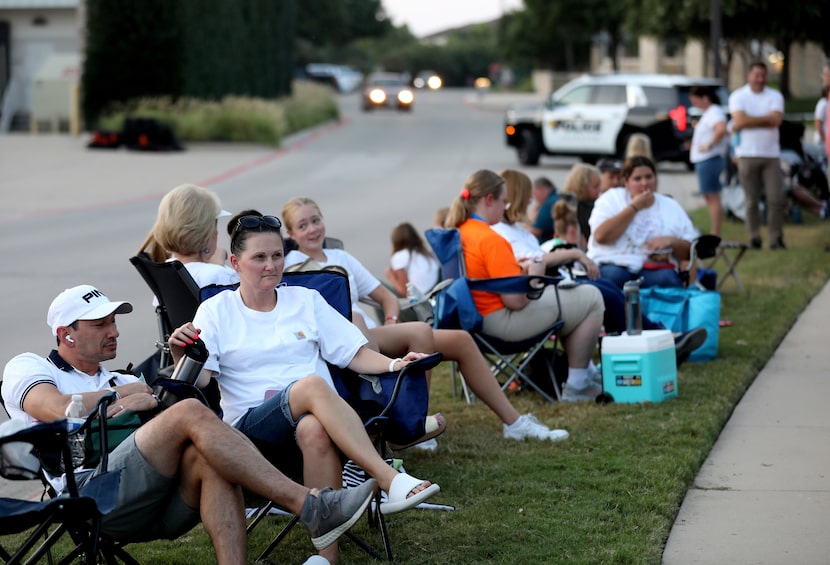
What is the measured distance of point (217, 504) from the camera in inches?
168

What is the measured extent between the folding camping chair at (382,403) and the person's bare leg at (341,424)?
0.17 m

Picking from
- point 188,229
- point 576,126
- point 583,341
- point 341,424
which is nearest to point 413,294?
point 583,341

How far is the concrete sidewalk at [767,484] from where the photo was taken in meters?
4.89

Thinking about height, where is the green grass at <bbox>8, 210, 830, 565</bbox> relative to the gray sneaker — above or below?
below

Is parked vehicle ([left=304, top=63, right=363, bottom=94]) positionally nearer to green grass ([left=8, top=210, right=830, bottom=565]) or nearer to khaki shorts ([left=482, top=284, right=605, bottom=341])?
green grass ([left=8, top=210, right=830, bottom=565])

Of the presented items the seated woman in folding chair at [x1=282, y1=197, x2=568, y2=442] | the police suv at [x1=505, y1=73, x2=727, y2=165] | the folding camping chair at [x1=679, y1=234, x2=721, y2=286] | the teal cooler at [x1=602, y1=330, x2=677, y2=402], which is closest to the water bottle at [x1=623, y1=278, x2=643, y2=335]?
the teal cooler at [x1=602, y1=330, x2=677, y2=402]

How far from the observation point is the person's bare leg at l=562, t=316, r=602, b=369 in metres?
7.44

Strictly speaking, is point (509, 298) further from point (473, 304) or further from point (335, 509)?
point (335, 509)

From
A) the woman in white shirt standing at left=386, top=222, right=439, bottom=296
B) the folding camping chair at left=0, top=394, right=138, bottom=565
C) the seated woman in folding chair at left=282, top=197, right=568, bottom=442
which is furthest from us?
the woman in white shirt standing at left=386, top=222, right=439, bottom=296

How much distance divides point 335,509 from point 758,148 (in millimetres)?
10738

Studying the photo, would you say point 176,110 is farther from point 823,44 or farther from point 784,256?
point 784,256

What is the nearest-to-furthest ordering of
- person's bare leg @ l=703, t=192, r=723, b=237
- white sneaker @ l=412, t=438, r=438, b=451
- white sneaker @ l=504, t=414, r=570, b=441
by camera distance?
white sneaker @ l=412, t=438, r=438, b=451
white sneaker @ l=504, t=414, r=570, b=441
person's bare leg @ l=703, t=192, r=723, b=237

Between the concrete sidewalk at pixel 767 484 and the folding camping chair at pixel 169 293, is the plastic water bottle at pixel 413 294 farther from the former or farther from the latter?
the concrete sidewalk at pixel 767 484

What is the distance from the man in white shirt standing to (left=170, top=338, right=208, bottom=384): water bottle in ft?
33.7
